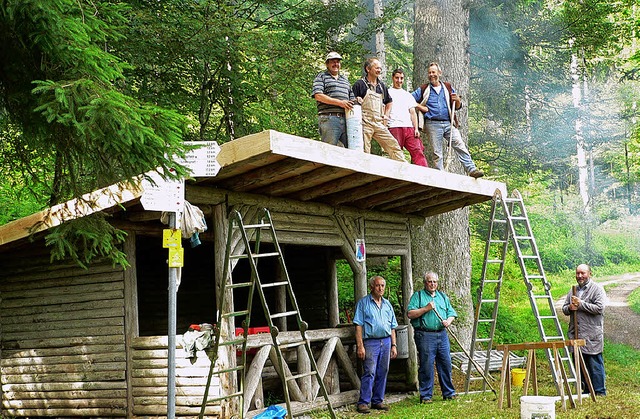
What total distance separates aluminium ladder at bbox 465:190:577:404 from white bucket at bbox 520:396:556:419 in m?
1.18

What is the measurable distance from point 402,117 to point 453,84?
153 inches

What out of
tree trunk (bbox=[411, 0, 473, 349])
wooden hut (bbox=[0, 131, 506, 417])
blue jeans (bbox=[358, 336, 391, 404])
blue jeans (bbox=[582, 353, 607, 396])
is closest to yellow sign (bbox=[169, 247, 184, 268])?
wooden hut (bbox=[0, 131, 506, 417])

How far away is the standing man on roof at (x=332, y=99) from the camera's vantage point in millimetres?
9750

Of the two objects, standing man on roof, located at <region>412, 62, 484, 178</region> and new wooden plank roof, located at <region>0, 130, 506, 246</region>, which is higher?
standing man on roof, located at <region>412, 62, 484, 178</region>

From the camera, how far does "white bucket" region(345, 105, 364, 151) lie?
9859 mm

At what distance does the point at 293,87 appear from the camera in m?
14.4

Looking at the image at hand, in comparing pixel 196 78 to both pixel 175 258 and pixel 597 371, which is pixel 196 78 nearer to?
pixel 597 371

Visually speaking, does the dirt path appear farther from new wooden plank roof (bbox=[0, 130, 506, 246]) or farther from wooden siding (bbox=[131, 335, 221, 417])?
wooden siding (bbox=[131, 335, 221, 417])

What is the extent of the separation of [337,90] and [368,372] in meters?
3.34

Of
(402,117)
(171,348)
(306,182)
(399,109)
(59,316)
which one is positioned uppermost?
(399,109)

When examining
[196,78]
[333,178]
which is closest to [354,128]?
[333,178]

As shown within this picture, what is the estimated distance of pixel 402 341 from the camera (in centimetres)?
1159

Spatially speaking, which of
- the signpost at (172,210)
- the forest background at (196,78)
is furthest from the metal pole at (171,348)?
the forest background at (196,78)

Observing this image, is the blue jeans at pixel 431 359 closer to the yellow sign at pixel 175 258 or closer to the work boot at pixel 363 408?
the work boot at pixel 363 408
